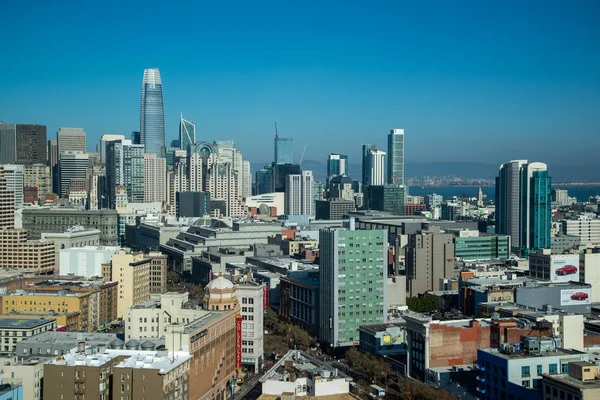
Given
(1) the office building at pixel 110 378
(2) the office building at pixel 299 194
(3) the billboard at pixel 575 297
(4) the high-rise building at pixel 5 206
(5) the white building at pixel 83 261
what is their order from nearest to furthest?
(1) the office building at pixel 110 378 < (3) the billboard at pixel 575 297 < (5) the white building at pixel 83 261 < (4) the high-rise building at pixel 5 206 < (2) the office building at pixel 299 194

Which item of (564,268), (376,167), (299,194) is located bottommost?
(564,268)

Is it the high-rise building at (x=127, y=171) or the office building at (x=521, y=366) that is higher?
the high-rise building at (x=127, y=171)

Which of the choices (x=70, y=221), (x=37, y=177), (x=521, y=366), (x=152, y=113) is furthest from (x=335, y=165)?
(x=521, y=366)

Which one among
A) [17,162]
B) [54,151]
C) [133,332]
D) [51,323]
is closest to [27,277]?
[51,323]

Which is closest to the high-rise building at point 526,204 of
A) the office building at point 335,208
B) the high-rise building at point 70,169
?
the office building at point 335,208

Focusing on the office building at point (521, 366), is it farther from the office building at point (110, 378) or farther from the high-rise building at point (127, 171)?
the high-rise building at point (127, 171)

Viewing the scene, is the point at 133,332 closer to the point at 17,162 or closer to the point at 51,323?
the point at 51,323

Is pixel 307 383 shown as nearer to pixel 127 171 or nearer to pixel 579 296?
pixel 579 296
